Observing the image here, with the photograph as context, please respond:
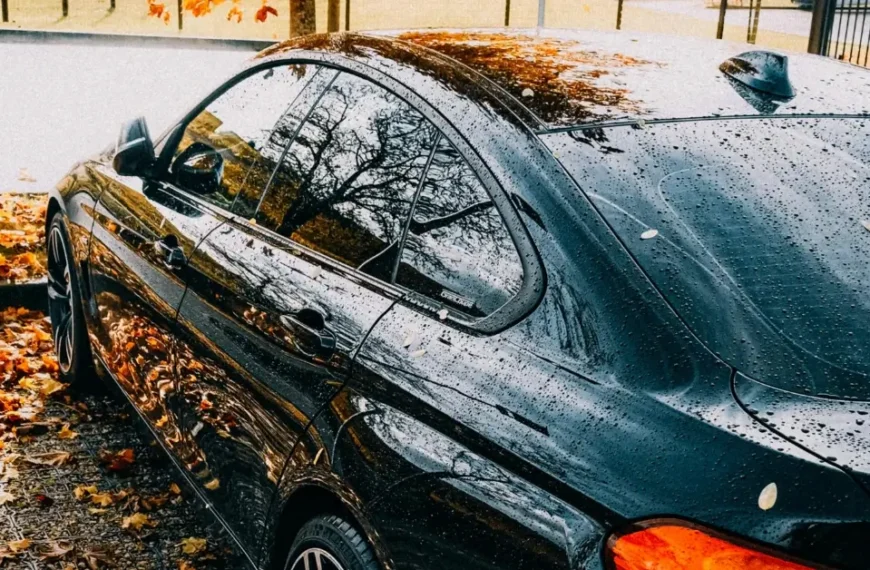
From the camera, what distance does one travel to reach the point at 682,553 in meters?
1.86

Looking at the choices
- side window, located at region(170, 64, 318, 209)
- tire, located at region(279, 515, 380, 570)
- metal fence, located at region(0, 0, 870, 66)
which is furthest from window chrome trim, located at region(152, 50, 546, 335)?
metal fence, located at region(0, 0, 870, 66)

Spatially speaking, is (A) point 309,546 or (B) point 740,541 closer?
(B) point 740,541

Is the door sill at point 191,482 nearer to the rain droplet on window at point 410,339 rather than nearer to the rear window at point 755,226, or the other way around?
the rain droplet on window at point 410,339

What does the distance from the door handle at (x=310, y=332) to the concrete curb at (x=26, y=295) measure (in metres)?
4.10

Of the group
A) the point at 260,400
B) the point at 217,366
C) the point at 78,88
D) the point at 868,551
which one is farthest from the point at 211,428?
the point at 78,88

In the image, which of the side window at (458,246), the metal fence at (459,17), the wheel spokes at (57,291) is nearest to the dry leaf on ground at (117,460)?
the wheel spokes at (57,291)

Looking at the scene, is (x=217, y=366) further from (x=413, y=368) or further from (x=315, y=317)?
(x=413, y=368)

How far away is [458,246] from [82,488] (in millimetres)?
2691

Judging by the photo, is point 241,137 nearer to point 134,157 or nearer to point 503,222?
point 134,157

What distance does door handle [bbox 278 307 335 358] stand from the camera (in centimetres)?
284

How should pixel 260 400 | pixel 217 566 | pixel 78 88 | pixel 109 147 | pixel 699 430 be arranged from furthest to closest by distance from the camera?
1. pixel 78 88
2. pixel 109 147
3. pixel 217 566
4. pixel 260 400
5. pixel 699 430

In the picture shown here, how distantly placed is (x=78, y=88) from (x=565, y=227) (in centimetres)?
1486

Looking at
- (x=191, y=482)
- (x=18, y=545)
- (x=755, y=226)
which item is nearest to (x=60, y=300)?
(x=18, y=545)

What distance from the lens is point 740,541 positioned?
1833 mm
